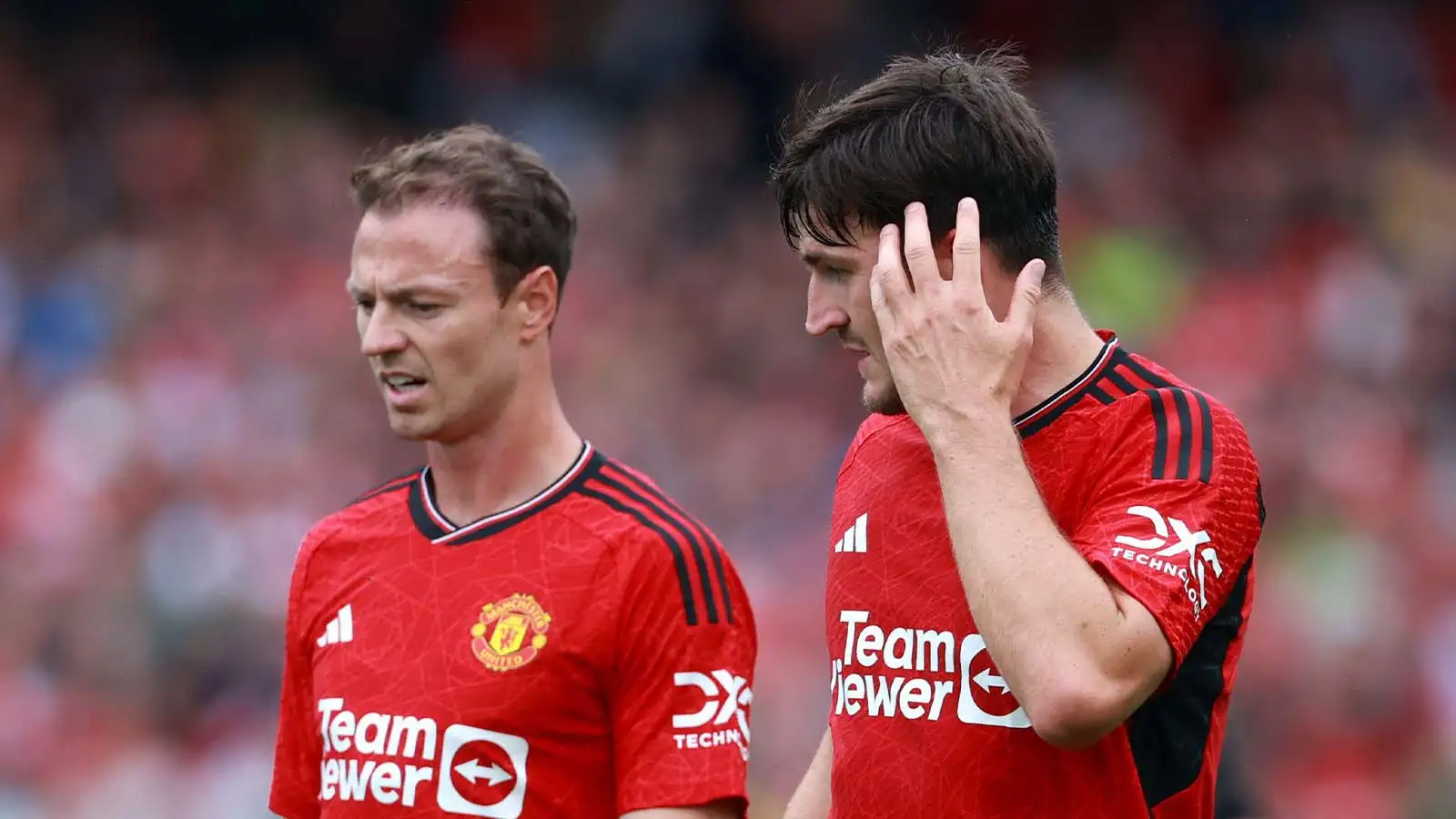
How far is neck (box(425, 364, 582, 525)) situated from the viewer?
150 inches

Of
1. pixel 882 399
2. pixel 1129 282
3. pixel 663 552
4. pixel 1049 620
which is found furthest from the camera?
pixel 1129 282

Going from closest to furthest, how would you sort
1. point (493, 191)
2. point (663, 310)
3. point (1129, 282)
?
point (493, 191)
point (1129, 282)
point (663, 310)

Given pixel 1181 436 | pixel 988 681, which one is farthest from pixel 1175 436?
pixel 988 681

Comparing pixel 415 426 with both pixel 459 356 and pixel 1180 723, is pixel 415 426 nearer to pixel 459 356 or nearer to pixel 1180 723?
pixel 459 356

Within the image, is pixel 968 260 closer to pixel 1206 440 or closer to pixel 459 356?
pixel 1206 440

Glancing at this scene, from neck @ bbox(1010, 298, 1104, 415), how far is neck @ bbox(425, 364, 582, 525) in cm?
111

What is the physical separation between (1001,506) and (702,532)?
3.49 ft

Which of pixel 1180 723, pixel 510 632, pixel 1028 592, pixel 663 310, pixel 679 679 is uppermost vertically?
pixel 663 310

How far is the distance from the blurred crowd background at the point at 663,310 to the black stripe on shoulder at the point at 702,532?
403cm

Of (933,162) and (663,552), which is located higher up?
(933,162)

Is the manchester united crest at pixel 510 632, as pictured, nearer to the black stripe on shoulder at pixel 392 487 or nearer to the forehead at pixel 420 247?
the black stripe on shoulder at pixel 392 487

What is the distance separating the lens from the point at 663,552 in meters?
3.61

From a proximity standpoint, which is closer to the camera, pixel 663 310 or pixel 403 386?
pixel 403 386

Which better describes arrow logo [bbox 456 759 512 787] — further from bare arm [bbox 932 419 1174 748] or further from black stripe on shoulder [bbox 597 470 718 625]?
bare arm [bbox 932 419 1174 748]
